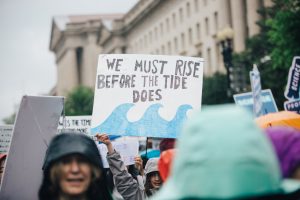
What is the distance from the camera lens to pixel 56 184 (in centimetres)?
323

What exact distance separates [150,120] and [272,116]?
41.8 inches

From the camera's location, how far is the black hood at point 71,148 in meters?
3.19

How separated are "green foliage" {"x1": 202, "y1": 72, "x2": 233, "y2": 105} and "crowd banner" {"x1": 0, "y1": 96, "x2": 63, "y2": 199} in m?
38.3

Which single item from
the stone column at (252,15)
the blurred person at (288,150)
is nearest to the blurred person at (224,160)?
the blurred person at (288,150)

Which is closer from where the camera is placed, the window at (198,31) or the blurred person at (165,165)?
the blurred person at (165,165)

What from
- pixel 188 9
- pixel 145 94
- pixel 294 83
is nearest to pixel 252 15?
pixel 188 9

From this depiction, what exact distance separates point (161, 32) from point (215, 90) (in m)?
28.9

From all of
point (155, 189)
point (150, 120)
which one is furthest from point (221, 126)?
point (150, 120)

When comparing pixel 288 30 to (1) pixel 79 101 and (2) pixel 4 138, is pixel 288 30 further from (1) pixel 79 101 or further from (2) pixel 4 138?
(1) pixel 79 101

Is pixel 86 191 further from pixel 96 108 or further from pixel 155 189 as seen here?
pixel 96 108

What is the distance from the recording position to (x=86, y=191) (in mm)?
3307

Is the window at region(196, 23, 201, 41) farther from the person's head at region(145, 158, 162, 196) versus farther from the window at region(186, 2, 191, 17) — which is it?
the person's head at region(145, 158, 162, 196)

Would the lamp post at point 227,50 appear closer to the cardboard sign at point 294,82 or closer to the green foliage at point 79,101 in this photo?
the cardboard sign at point 294,82

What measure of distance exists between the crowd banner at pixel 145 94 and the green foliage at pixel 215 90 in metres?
36.6
